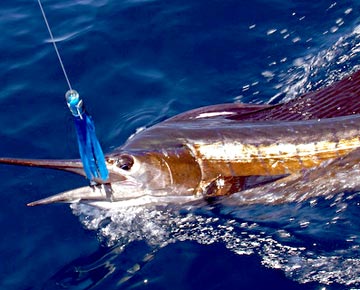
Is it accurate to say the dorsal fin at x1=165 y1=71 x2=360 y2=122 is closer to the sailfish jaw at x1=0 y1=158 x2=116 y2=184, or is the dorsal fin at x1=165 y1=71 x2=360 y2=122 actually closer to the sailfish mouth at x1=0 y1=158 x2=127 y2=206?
the sailfish mouth at x1=0 y1=158 x2=127 y2=206

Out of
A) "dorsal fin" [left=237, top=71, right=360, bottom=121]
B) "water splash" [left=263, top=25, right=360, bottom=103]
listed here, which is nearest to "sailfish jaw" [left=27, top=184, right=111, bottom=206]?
"dorsal fin" [left=237, top=71, right=360, bottom=121]

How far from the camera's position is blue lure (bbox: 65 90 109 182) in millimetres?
3721

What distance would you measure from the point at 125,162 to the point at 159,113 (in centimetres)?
174

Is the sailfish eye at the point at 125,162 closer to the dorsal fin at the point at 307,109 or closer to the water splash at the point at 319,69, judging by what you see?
the dorsal fin at the point at 307,109

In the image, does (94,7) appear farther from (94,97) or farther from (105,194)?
(105,194)

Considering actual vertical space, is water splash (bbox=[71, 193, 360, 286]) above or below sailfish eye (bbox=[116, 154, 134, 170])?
below

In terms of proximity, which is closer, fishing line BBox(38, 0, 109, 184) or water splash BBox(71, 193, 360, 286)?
fishing line BBox(38, 0, 109, 184)

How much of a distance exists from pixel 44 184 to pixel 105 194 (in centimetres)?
116

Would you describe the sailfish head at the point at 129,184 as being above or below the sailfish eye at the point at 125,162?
below

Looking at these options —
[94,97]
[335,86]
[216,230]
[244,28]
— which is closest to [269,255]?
[216,230]

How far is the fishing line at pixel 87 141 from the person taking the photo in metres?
3.73

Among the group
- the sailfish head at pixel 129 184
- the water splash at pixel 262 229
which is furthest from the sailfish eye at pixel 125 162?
the water splash at pixel 262 229

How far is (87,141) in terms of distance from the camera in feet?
13.3

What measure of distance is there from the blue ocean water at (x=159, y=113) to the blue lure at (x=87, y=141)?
735 mm
